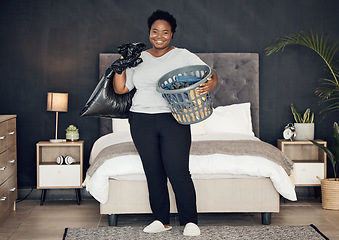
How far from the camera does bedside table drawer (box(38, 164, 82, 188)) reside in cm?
454

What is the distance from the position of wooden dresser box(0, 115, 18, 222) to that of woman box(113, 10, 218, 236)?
134cm

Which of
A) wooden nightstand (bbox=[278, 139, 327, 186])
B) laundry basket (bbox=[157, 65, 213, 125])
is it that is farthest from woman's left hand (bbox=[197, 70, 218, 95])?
wooden nightstand (bbox=[278, 139, 327, 186])

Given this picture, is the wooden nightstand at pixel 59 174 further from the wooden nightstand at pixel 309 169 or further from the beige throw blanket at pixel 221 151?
the wooden nightstand at pixel 309 169

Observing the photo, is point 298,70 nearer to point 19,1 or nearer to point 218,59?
point 218,59

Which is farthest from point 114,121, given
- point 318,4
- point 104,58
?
point 318,4

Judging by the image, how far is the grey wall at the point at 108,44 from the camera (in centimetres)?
496

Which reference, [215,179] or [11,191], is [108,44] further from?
[215,179]

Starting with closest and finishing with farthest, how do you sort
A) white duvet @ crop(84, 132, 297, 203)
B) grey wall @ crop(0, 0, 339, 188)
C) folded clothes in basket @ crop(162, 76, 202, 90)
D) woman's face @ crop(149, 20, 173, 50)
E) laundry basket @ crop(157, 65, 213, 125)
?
laundry basket @ crop(157, 65, 213, 125)
folded clothes in basket @ crop(162, 76, 202, 90)
woman's face @ crop(149, 20, 173, 50)
white duvet @ crop(84, 132, 297, 203)
grey wall @ crop(0, 0, 339, 188)

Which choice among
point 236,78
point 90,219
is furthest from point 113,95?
point 236,78

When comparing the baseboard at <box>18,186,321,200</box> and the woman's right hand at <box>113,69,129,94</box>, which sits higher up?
the woman's right hand at <box>113,69,129,94</box>

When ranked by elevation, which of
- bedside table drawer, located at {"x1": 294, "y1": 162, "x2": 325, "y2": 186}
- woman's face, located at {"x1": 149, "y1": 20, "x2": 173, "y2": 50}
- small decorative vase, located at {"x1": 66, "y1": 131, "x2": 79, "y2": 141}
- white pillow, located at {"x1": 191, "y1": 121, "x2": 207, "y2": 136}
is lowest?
bedside table drawer, located at {"x1": 294, "y1": 162, "x2": 325, "y2": 186}

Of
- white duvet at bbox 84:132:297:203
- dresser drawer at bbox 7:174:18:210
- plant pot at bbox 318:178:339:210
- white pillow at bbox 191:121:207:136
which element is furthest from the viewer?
white pillow at bbox 191:121:207:136

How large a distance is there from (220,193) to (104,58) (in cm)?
214

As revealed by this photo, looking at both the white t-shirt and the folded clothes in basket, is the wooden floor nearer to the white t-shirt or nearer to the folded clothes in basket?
the white t-shirt
